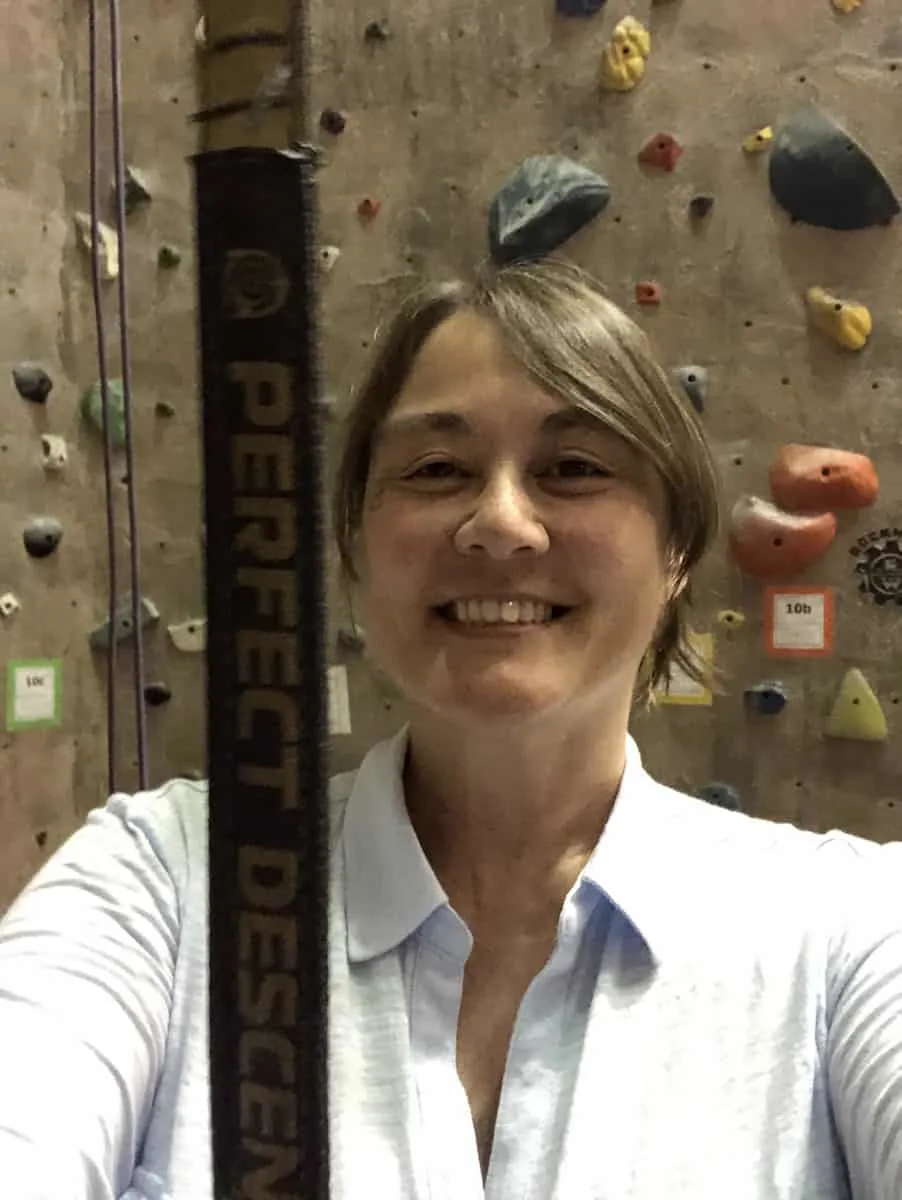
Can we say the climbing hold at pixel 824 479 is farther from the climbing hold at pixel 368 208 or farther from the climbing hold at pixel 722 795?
the climbing hold at pixel 368 208

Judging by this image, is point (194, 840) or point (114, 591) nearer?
point (194, 840)

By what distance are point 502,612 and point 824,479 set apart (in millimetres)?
747

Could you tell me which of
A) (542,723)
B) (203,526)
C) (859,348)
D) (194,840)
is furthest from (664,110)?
(203,526)

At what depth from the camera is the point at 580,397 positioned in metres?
0.64

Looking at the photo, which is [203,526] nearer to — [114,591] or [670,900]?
[670,900]

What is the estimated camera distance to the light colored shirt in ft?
1.78

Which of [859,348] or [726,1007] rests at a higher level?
[859,348]

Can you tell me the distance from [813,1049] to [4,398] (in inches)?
43.8

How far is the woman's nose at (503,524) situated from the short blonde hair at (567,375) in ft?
0.21

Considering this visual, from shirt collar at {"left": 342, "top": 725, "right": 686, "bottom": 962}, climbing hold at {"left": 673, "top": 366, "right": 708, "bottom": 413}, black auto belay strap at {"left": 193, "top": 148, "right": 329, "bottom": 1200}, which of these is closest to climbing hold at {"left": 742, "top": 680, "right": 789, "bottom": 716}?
climbing hold at {"left": 673, "top": 366, "right": 708, "bottom": 413}

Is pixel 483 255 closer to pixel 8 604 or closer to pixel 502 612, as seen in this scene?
pixel 8 604

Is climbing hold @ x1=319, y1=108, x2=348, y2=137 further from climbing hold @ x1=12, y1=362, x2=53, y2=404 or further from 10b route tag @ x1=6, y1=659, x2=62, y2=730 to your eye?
10b route tag @ x1=6, y1=659, x2=62, y2=730

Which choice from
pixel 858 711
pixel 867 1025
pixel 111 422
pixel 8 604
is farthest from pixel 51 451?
pixel 867 1025

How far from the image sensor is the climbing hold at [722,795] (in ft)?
4.26
